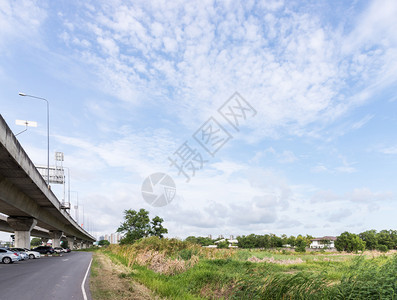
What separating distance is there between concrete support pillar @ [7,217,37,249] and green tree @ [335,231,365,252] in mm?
75617

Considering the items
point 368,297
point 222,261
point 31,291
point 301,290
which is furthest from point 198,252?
point 368,297

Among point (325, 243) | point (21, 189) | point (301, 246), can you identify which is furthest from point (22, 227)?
point (325, 243)

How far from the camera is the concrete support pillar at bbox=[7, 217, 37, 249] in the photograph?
3866 centimetres

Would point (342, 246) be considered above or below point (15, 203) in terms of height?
below

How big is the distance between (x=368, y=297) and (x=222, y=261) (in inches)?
476

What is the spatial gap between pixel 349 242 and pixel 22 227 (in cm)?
7910

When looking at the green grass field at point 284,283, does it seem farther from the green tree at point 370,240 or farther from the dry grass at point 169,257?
the green tree at point 370,240

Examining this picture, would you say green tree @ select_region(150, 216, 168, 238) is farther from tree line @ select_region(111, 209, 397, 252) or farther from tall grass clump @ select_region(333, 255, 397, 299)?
tall grass clump @ select_region(333, 255, 397, 299)

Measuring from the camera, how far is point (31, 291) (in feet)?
40.4

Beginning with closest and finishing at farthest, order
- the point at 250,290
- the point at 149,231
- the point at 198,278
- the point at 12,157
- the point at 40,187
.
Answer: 1. the point at 250,290
2. the point at 198,278
3. the point at 12,157
4. the point at 40,187
5. the point at 149,231

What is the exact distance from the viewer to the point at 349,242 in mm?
83812

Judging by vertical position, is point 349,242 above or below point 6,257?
above

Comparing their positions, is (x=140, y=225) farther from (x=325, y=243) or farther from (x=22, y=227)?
(x=325, y=243)

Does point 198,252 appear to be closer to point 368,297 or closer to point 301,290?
point 301,290
